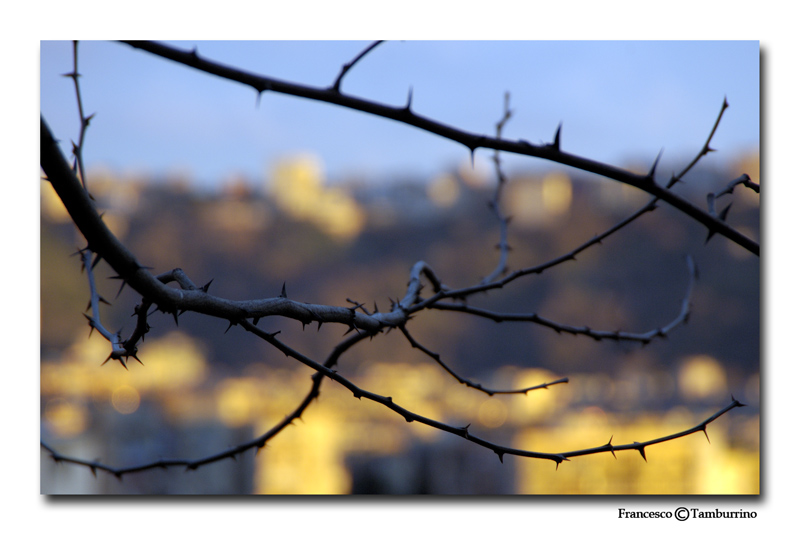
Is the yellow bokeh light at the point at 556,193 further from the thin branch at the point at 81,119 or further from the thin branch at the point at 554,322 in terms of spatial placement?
the thin branch at the point at 81,119

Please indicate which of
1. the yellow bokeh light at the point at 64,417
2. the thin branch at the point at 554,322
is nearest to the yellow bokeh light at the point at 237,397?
the yellow bokeh light at the point at 64,417

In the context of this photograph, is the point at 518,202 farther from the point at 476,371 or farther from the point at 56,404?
the point at 56,404

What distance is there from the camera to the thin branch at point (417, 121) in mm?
480

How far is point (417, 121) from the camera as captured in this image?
48 centimetres

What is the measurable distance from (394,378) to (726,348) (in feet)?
12.2

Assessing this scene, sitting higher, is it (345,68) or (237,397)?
(345,68)

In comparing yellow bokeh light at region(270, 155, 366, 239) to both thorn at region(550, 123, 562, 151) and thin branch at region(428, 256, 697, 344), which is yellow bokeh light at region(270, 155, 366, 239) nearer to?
thin branch at region(428, 256, 697, 344)

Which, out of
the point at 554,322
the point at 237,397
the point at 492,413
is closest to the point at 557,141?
the point at 554,322

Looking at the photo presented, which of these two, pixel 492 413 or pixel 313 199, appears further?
pixel 492 413

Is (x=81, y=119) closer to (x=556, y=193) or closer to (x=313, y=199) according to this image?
(x=313, y=199)

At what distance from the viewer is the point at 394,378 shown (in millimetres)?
8188

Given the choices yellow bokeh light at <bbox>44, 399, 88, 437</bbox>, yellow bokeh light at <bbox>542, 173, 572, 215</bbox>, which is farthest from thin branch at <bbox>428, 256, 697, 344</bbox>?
yellow bokeh light at <bbox>542, 173, 572, 215</bbox>

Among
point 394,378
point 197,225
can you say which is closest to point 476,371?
point 394,378

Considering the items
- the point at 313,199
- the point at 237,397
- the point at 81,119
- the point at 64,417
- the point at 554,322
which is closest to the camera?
the point at 81,119
